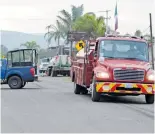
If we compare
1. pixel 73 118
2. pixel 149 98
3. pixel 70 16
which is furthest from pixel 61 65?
pixel 73 118

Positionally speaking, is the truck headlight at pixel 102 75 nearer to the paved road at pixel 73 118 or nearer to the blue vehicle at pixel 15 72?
the paved road at pixel 73 118

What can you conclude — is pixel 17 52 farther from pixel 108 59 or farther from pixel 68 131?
pixel 68 131

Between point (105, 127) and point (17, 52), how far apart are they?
704 inches

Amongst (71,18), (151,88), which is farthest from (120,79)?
(71,18)

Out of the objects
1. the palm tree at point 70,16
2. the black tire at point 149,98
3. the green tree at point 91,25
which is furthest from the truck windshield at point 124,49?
the palm tree at point 70,16

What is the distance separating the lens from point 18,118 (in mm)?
13461

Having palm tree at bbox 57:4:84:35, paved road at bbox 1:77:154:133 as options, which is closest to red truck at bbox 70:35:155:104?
paved road at bbox 1:77:154:133

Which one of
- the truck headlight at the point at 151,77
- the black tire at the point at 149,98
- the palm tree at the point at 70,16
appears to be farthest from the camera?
the palm tree at the point at 70,16

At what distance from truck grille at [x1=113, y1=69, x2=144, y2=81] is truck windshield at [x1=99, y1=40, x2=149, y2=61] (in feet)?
4.13

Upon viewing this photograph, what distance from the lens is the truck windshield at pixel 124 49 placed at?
19.9 metres

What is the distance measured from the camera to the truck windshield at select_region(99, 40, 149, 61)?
1994 centimetres

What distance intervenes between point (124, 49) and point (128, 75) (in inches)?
68.7

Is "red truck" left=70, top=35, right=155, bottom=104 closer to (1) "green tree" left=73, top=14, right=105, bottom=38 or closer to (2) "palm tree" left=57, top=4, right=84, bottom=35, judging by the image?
(1) "green tree" left=73, top=14, right=105, bottom=38

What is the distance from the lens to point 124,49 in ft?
66.1
